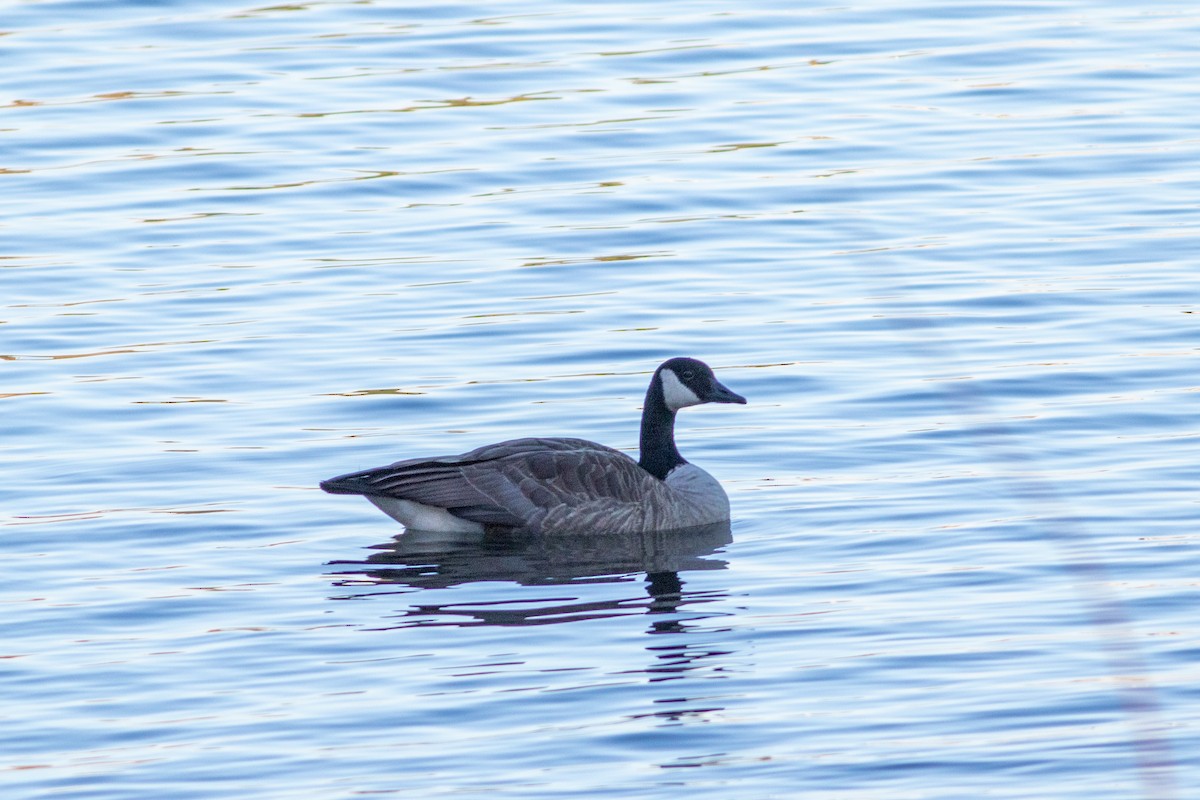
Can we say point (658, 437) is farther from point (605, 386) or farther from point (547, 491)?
point (605, 386)

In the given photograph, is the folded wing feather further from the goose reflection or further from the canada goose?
the goose reflection

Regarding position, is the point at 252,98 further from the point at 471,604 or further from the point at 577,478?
the point at 471,604

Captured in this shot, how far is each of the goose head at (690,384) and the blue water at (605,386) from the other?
2.26ft

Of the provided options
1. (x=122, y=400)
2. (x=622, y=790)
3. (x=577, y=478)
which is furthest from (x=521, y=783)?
(x=122, y=400)

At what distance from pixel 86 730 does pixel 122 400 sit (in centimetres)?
642

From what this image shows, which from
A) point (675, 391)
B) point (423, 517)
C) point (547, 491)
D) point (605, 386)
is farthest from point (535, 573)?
point (605, 386)

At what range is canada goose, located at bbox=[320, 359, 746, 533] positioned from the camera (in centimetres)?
1283

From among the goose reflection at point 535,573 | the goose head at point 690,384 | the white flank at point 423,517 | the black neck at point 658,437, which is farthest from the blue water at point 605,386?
the goose head at point 690,384

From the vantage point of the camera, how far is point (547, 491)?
13.1 meters

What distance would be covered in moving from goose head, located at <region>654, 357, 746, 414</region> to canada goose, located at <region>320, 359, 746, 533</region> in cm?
1

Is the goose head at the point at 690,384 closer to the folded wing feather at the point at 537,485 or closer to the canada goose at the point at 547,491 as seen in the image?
the canada goose at the point at 547,491

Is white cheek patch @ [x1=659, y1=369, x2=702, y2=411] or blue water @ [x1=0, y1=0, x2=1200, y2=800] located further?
white cheek patch @ [x1=659, y1=369, x2=702, y2=411]

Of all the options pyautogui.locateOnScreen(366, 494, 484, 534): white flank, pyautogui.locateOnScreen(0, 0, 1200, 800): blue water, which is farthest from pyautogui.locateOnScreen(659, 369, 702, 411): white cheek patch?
pyautogui.locateOnScreen(366, 494, 484, 534): white flank

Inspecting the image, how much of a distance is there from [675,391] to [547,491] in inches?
46.7
